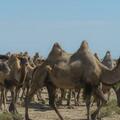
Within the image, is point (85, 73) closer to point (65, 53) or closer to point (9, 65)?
point (65, 53)

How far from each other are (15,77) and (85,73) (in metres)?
3.20

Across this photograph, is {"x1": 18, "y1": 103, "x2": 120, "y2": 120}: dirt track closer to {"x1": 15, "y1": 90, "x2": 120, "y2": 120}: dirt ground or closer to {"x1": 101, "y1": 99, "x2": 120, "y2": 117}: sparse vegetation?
{"x1": 15, "y1": 90, "x2": 120, "y2": 120}: dirt ground

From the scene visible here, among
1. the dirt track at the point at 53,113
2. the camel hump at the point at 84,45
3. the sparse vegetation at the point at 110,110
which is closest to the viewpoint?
the camel hump at the point at 84,45

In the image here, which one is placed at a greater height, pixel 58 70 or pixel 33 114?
pixel 58 70

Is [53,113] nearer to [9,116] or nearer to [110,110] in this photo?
[110,110]

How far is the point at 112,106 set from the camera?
17953 mm

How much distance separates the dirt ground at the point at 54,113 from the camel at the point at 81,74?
1.69 meters

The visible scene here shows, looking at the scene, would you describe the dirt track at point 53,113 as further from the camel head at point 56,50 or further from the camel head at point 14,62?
the camel head at point 56,50

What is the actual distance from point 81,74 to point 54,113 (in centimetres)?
364

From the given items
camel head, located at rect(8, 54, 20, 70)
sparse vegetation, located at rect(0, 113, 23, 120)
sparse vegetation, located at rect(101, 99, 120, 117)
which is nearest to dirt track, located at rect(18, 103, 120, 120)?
sparse vegetation, located at rect(101, 99, 120, 117)

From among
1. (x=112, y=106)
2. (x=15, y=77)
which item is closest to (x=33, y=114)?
(x=15, y=77)

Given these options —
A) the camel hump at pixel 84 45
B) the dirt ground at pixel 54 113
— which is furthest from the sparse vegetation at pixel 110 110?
the camel hump at pixel 84 45

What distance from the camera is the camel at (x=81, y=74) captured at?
1417 centimetres

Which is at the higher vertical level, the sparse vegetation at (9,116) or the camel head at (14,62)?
the camel head at (14,62)
